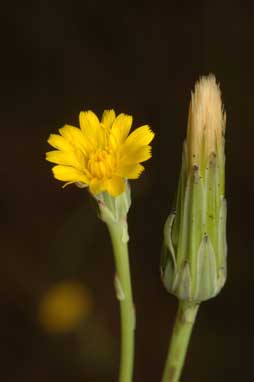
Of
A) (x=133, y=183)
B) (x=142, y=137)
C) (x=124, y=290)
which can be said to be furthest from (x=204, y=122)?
(x=133, y=183)

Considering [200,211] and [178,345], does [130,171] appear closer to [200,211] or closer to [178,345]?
[200,211]

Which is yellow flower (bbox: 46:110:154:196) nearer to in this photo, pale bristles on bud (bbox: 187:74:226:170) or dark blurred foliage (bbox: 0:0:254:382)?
pale bristles on bud (bbox: 187:74:226:170)

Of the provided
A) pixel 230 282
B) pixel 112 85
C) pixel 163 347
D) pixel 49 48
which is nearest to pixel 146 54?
pixel 112 85

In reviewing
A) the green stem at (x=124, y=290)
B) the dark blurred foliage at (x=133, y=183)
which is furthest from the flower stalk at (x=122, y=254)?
the dark blurred foliage at (x=133, y=183)

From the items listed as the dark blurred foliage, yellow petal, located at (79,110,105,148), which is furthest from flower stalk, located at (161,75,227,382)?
the dark blurred foliage

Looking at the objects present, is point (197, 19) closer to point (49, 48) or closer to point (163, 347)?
point (49, 48)
